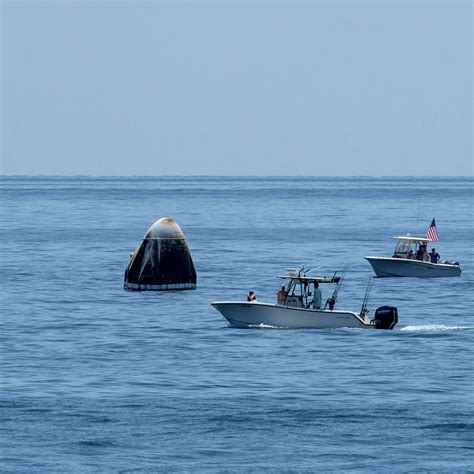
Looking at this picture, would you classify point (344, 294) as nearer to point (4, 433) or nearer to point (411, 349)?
point (411, 349)

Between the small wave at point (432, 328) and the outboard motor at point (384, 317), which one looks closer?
the outboard motor at point (384, 317)

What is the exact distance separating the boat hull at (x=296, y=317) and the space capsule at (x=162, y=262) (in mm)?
18131

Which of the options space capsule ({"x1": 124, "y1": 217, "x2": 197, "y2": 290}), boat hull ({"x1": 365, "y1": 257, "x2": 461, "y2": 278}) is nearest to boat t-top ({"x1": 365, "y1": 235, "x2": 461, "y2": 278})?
boat hull ({"x1": 365, "y1": 257, "x2": 461, "y2": 278})

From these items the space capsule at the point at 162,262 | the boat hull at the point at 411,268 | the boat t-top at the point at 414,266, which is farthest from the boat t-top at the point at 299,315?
the boat hull at the point at 411,268

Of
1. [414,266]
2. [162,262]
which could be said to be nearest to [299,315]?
[162,262]

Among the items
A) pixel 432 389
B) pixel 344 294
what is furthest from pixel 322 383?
pixel 344 294

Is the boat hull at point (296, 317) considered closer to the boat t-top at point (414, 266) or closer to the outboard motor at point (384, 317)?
the outboard motor at point (384, 317)

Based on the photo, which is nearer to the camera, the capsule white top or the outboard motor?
the outboard motor

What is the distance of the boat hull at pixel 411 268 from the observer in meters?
94.2

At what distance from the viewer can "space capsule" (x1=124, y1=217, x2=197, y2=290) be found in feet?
263

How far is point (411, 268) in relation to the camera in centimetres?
9494

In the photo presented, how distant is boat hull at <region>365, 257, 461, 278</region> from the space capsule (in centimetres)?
1772

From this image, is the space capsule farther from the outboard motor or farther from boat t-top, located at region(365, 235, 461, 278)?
the outboard motor

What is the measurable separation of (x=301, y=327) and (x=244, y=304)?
274cm
